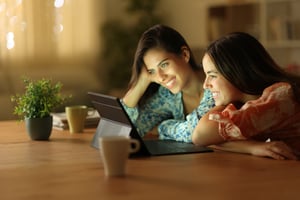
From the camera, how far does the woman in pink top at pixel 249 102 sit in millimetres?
1514

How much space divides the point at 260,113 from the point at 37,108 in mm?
842

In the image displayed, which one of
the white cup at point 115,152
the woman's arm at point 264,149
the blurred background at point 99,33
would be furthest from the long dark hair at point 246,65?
the blurred background at point 99,33

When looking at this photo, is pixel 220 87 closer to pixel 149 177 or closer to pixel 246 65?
pixel 246 65

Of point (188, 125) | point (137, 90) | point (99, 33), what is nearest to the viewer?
point (188, 125)

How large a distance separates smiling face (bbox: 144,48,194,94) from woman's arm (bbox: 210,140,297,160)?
1.44 ft

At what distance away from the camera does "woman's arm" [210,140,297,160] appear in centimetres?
149

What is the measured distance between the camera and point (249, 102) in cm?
153

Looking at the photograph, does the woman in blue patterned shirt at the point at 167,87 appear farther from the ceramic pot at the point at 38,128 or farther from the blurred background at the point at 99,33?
the blurred background at the point at 99,33

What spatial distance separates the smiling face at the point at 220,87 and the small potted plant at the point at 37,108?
0.62 metres

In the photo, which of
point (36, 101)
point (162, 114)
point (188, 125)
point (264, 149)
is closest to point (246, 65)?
point (264, 149)

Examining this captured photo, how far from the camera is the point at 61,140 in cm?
199

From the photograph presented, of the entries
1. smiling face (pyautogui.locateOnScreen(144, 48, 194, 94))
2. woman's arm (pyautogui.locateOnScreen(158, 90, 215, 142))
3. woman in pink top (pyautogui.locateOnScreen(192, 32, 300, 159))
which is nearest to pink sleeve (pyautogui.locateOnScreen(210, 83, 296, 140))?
woman in pink top (pyautogui.locateOnScreen(192, 32, 300, 159))

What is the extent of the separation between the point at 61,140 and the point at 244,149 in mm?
694

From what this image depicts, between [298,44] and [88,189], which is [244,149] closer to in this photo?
[88,189]
